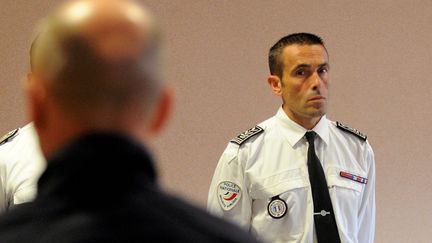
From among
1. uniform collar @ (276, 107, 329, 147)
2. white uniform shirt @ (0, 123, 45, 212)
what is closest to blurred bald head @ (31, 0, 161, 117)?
white uniform shirt @ (0, 123, 45, 212)

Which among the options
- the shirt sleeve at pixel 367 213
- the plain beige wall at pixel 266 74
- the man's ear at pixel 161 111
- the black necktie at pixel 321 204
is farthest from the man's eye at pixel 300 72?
the man's ear at pixel 161 111

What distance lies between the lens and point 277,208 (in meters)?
2.21

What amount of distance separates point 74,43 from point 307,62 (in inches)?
66.5

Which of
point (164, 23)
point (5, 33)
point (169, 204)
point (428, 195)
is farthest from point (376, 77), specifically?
point (169, 204)

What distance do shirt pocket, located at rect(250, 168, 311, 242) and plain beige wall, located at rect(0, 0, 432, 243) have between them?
→ 112 cm

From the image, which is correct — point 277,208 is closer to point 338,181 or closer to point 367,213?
point 338,181

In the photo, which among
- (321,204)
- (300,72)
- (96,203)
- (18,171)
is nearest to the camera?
(96,203)

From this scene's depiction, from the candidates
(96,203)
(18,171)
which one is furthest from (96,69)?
(18,171)

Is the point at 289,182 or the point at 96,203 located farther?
the point at 289,182

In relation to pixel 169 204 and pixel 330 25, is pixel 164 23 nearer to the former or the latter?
pixel 330 25

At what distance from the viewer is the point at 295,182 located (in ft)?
7.34

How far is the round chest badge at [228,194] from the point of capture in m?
2.24

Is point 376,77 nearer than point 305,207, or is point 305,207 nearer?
point 305,207

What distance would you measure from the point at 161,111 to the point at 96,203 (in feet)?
0.41
